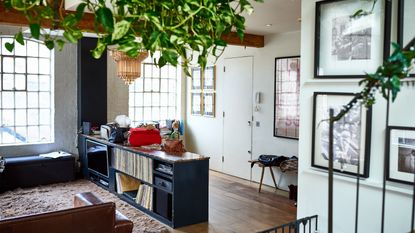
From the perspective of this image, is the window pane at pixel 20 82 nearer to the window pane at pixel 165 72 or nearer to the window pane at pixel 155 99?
the window pane at pixel 155 99

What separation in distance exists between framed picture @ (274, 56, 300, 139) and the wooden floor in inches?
40.0

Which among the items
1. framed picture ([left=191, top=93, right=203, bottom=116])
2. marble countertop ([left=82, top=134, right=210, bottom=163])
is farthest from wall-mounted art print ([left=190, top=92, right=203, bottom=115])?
marble countertop ([left=82, top=134, right=210, bottom=163])

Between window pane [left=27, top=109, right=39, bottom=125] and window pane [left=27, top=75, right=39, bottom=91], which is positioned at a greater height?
window pane [left=27, top=75, right=39, bottom=91]

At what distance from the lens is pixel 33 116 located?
705cm

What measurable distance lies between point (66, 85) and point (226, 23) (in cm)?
645

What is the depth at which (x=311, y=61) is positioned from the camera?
226 cm

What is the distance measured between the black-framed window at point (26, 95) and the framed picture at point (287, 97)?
3.90 metres

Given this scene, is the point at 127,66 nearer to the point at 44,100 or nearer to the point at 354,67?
the point at 44,100

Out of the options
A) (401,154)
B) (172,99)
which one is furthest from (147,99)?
(401,154)

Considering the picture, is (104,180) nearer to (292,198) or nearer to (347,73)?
(292,198)

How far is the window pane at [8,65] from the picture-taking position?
670cm

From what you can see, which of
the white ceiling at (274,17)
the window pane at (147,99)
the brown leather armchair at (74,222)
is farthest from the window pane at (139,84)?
the brown leather armchair at (74,222)

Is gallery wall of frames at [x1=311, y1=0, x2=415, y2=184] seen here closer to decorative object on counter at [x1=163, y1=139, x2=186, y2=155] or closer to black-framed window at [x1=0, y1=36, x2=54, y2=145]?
decorative object on counter at [x1=163, y1=139, x2=186, y2=155]

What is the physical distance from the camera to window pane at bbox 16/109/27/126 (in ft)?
22.6
